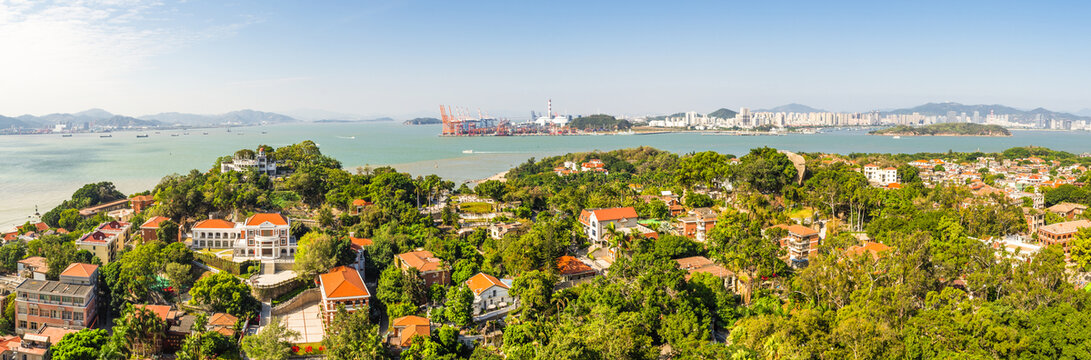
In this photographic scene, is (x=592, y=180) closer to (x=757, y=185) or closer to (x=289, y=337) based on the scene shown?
(x=757, y=185)

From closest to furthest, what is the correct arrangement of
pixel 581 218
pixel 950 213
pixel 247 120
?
pixel 950 213 → pixel 581 218 → pixel 247 120

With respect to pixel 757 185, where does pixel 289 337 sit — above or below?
below

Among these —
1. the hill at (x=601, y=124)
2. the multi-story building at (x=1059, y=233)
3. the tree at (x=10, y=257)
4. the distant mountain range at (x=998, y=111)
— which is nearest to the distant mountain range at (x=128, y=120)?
the hill at (x=601, y=124)

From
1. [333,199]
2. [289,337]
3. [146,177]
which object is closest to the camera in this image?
[289,337]

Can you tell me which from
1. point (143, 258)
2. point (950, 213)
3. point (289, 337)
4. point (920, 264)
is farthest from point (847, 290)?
point (143, 258)

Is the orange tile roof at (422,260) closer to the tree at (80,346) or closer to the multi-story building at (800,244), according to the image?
the tree at (80,346)

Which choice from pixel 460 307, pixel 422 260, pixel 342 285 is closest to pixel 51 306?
pixel 342 285

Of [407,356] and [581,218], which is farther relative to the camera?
[581,218]

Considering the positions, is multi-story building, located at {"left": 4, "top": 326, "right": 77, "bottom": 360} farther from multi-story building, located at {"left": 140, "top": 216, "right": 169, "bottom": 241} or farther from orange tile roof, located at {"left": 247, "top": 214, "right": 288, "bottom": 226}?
multi-story building, located at {"left": 140, "top": 216, "right": 169, "bottom": 241}
